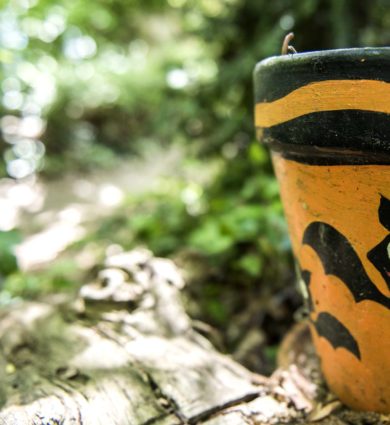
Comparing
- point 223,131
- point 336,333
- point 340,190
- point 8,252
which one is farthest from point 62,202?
point 340,190

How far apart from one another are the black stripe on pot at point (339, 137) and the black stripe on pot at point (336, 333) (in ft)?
1.26

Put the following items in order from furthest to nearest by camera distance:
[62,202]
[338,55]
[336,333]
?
[62,202], [336,333], [338,55]

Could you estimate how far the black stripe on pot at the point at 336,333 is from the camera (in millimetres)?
935

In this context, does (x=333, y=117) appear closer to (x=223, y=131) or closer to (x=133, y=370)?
(x=133, y=370)

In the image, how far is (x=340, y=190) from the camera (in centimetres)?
80

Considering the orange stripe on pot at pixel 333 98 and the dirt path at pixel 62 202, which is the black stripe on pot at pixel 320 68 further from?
the dirt path at pixel 62 202

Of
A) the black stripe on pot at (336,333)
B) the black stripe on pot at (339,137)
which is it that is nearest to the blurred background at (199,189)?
the black stripe on pot at (336,333)

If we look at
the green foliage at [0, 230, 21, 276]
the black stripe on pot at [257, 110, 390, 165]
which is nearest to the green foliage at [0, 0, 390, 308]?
the green foliage at [0, 230, 21, 276]

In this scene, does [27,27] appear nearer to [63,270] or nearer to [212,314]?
[63,270]

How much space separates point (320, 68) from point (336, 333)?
585 millimetres

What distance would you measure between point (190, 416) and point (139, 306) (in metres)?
0.49

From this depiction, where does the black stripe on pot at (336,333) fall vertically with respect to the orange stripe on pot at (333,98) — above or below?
below

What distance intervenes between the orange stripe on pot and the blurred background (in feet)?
2.82

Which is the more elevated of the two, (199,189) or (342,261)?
(342,261)
